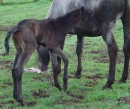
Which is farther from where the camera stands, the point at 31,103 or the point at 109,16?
the point at 109,16

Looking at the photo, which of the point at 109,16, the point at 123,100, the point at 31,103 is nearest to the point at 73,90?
the point at 31,103

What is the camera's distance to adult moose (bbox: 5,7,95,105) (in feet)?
17.2

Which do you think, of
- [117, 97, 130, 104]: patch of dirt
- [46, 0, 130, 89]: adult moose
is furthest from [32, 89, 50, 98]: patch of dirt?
[117, 97, 130, 104]: patch of dirt

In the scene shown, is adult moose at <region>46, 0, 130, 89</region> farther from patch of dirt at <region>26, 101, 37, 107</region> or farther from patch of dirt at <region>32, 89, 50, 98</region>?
patch of dirt at <region>26, 101, 37, 107</region>

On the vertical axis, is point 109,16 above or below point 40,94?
above

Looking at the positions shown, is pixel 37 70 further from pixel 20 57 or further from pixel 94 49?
pixel 94 49

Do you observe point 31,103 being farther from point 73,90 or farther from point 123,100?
point 123,100

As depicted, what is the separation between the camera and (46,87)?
646cm

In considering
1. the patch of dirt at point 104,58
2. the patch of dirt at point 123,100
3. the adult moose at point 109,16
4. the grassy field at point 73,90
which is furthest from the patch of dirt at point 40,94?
the patch of dirt at point 104,58

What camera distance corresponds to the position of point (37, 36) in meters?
5.67

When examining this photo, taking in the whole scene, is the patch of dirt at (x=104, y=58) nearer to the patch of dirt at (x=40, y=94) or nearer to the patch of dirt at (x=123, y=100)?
the patch of dirt at (x=40, y=94)

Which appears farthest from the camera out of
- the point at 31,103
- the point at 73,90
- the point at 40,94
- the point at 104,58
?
the point at 104,58

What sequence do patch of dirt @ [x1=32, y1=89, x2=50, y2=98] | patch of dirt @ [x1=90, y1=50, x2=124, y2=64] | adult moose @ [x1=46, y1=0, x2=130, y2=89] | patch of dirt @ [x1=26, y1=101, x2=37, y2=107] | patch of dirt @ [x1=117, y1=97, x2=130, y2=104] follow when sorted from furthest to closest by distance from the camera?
patch of dirt @ [x1=90, y1=50, x2=124, y2=64]
adult moose @ [x1=46, y1=0, x2=130, y2=89]
patch of dirt @ [x1=32, y1=89, x2=50, y2=98]
patch of dirt @ [x1=26, y1=101, x2=37, y2=107]
patch of dirt @ [x1=117, y1=97, x2=130, y2=104]

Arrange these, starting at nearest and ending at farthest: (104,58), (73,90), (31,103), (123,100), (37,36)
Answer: (123,100) < (31,103) < (37,36) < (73,90) < (104,58)
